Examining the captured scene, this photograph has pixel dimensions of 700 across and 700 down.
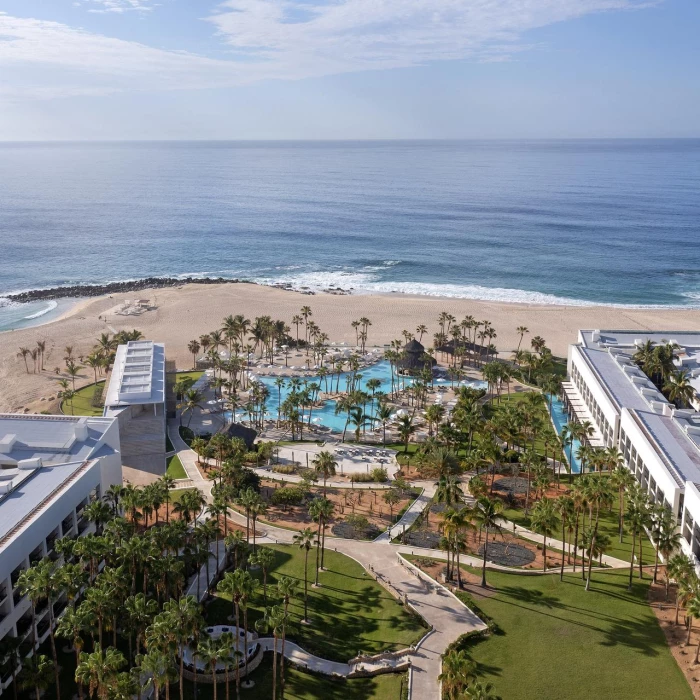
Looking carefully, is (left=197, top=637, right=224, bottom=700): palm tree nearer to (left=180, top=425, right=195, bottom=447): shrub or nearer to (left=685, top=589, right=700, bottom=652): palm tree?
(left=685, top=589, right=700, bottom=652): palm tree

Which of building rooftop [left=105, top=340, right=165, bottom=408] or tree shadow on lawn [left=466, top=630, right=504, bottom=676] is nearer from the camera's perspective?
tree shadow on lawn [left=466, top=630, right=504, bottom=676]

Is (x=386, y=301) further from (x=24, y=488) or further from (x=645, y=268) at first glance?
(x=24, y=488)

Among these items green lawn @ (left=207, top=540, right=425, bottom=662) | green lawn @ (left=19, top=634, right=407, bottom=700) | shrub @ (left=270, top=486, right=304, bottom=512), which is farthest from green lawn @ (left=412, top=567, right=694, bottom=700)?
shrub @ (left=270, top=486, right=304, bottom=512)

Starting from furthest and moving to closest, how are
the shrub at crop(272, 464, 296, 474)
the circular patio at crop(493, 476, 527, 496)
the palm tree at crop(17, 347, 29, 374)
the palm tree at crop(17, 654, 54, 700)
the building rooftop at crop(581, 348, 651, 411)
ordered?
the palm tree at crop(17, 347, 29, 374) → the building rooftop at crop(581, 348, 651, 411) → the shrub at crop(272, 464, 296, 474) → the circular patio at crop(493, 476, 527, 496) → the palm tree at crop(17, 654, 54, 700)

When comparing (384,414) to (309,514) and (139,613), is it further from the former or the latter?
(139,613)

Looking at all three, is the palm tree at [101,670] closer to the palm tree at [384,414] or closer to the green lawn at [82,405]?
the palm tree at [384,414]

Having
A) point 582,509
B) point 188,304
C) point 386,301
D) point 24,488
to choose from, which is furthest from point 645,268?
point 24,488

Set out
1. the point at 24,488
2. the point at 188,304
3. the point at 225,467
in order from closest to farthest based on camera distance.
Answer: the point at 24,488 < the point at 225,467 < the point at 188,304
